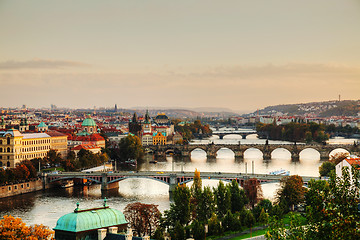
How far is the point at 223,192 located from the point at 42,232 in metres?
10.2

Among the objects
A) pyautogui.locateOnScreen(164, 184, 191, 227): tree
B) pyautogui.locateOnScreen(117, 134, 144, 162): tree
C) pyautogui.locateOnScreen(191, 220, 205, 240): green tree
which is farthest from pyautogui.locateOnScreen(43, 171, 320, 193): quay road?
pyautogui.locateOnScreen(117, 134, 144, 162): tree

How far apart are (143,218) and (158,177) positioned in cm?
1288

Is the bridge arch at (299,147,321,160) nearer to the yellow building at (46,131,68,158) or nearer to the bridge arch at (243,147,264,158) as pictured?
the bridge arch at (243,147,264,158)

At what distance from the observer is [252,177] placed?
1291 inches

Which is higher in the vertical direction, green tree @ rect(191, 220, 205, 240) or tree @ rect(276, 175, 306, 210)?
tree @ rect(276, 175, 306, 210)

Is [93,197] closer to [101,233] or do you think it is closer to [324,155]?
[101,233]

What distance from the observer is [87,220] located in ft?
50.6

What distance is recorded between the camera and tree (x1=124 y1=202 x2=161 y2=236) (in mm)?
22375

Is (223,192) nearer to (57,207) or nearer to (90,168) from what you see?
(57,207)

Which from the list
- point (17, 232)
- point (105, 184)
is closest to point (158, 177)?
point (105, 184)

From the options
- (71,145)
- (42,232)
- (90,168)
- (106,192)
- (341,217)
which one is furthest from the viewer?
(71,145)

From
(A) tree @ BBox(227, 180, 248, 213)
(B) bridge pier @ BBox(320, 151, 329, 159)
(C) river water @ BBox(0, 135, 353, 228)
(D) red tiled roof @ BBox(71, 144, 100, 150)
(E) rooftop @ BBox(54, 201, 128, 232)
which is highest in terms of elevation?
(E) rooftop @ BBox(54, 201, 128, 232)

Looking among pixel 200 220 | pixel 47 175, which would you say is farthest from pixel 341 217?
pixel 47 175

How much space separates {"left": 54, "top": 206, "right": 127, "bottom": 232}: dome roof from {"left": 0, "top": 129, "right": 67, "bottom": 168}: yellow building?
27.8 m
